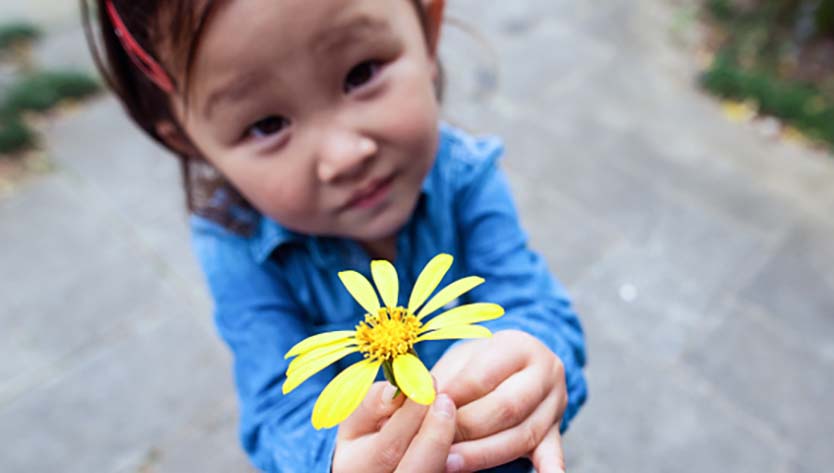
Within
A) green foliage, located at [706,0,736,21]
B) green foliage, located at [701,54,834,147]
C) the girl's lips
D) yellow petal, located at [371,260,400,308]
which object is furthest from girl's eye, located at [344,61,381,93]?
green foliage, located at [706,0,736,21]

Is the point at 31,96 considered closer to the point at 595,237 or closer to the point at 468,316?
the point at 595,237

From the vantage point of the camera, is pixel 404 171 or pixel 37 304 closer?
pixel 404 171

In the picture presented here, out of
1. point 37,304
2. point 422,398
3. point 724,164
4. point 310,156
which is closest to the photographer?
point 422,398

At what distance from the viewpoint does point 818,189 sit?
2068mm

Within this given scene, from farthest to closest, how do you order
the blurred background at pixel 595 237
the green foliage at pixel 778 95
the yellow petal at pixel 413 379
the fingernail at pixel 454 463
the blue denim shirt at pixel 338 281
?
the green foliage at pixel 778 95 < the blurred background at pixel 595 237 < the blue denim shirt at pixel 338 281 < the fingernail at pixel 454 463 < the yellow petal at pixel 413 379

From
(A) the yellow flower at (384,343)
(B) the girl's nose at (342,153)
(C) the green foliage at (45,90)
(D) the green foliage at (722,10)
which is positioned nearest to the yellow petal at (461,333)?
(A) the yellow flower at (384,343)

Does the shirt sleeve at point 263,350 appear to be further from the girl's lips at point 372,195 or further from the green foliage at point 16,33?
the green foliage at point 16,33

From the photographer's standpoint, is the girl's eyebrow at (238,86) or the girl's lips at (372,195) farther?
the girl's lips at (372,195)

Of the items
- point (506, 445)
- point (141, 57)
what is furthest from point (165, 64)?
point (506, 445)

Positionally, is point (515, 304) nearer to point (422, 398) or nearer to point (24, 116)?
point (422, 398)

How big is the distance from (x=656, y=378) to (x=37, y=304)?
1.68 metres

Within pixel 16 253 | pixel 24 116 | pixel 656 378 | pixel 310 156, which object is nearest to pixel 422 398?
pixel 310 156

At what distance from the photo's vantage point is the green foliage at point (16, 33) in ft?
9.29

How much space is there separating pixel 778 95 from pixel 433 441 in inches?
89.7
